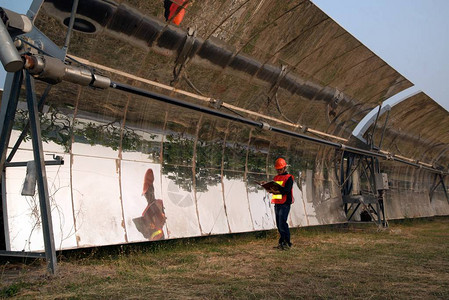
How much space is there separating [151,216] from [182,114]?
8.15ft

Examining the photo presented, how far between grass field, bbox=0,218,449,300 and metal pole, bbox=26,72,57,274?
10.7 inches

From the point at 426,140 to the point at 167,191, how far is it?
54.2 ft

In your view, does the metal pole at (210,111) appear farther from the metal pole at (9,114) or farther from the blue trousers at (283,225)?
the blue trousers at (283,225)

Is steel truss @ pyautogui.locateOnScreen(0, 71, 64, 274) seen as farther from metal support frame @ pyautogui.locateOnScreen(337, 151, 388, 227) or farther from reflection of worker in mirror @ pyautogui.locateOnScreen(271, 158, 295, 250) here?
metal support frame @ pyautogui.locateOnScreen(337, 151, 388, 227)

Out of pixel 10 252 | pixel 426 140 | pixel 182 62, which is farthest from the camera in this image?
pixel 426 140

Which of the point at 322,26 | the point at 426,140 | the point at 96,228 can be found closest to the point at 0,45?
the point at 96,228

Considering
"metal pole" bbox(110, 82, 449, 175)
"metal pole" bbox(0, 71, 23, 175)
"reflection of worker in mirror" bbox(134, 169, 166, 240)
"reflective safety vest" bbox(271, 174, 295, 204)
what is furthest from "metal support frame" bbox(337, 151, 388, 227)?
"metal pole" bbox(0, 71, 23, 175)

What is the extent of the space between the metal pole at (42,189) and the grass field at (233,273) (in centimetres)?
27

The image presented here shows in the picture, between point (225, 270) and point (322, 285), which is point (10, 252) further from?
point (322, 285)

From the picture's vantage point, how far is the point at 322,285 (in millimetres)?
5035

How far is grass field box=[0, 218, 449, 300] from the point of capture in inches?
180

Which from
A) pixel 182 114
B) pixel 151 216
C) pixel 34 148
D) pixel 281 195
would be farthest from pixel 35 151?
pixel 281 195

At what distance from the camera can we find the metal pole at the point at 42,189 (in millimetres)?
5176

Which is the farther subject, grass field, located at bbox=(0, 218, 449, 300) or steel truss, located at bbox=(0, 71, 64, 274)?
steel truss, located at bbox=(0, 71, 64, 274)
